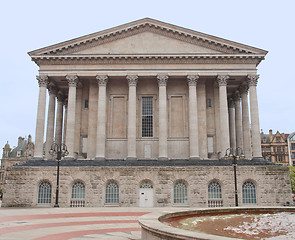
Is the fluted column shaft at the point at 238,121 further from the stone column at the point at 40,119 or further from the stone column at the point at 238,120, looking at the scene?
the stone column at the point at 40,119

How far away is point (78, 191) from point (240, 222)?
23.7 m

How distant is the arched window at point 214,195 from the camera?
3247cm

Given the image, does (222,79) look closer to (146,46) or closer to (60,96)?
(146,46)

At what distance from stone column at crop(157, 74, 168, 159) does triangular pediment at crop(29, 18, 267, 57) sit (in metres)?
3.62

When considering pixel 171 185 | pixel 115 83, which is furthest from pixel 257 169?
pixel 115 83

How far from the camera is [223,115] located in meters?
40.6

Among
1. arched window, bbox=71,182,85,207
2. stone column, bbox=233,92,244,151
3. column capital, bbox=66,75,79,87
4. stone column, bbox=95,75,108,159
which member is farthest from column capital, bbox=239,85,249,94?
arched window, bbox=71,182,85,207

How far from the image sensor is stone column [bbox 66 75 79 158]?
3966cm

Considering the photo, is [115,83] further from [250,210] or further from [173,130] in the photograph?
[250,210]

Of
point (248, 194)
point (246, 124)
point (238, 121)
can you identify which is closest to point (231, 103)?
point (238, 121)

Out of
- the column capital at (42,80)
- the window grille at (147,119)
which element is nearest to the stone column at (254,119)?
the window grille at (147,119)

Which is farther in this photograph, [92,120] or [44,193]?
[92,120]

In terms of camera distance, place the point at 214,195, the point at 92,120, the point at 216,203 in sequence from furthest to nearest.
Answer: the point at 92,120 < the point at 214,195 < the point at 216,203

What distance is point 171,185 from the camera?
3222 cm
